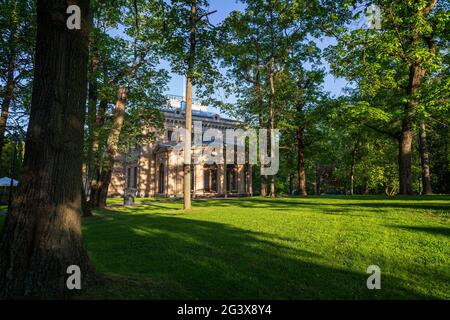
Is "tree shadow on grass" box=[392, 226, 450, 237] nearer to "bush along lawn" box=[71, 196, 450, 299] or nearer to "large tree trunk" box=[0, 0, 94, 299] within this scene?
"bush along lawn" box=[71, 196, 450, 299]

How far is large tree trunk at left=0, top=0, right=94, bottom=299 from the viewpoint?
3873 millimetres

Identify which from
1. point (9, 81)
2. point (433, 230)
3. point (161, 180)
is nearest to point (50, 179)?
point (433, 230)

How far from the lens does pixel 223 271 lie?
514cm

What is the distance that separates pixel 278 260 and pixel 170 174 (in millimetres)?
34724

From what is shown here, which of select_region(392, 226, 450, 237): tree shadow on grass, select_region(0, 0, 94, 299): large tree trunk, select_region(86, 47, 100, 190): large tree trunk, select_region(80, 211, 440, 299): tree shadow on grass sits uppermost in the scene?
select_region(86, 47, 100, 190): large tree trunk

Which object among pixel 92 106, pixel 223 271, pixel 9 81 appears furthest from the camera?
pixel 92 106

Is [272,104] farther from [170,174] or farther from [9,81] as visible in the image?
[170,174]

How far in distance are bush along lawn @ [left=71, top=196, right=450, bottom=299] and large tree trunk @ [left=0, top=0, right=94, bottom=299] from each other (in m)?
0.62

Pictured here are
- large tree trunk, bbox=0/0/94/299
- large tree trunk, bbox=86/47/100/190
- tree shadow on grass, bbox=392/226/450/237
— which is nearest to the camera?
large tree trunk, bbox=0/0/94/299

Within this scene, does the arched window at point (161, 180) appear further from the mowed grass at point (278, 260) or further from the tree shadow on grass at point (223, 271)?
the tree shadow on grass at point (223, 271)

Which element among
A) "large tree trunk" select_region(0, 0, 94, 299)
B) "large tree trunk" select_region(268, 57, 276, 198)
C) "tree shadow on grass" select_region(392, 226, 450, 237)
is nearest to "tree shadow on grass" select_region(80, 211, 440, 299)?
"large tree trunk" select_region(0, 0, 94, 299)

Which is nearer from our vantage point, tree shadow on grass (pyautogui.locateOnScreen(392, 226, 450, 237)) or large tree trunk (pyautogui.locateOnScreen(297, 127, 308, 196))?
tree shadow on grass (pyautogui.locateOnScreen(392, 226, 450, 237))

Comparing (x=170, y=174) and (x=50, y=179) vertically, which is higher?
(x=170, y=174)
